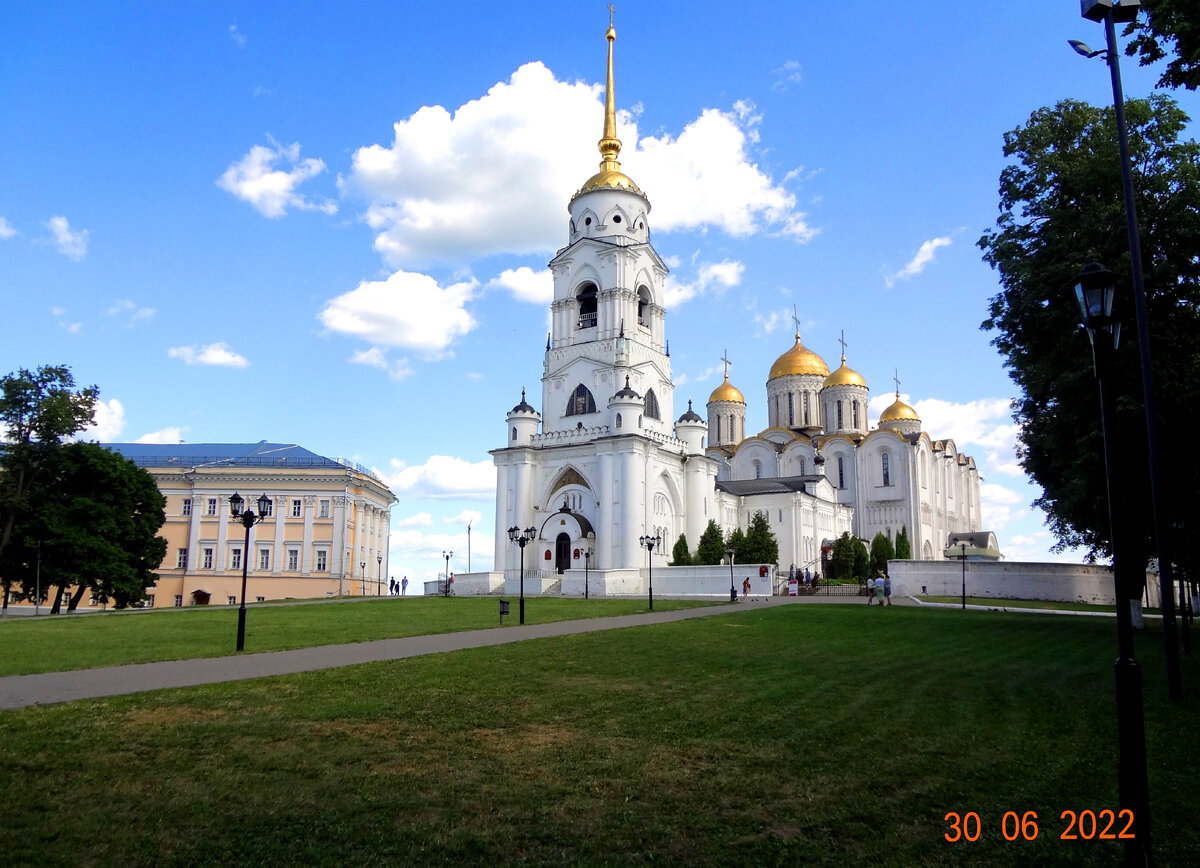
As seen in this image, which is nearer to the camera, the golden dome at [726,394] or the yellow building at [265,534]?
the yellow building at [265,534]

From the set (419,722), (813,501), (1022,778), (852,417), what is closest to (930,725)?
(1022,778)

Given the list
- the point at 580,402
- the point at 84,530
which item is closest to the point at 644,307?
the point at 580,402

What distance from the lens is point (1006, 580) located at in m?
47.3

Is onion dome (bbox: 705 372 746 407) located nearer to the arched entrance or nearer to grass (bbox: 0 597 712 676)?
the arched entrance

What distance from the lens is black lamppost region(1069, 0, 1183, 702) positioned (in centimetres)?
1222

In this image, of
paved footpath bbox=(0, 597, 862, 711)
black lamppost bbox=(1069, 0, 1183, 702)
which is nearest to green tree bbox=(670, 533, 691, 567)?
paved footpath bbox=(0, 597, 862, 711)

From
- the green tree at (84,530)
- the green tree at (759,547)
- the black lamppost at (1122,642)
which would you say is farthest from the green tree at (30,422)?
the black lamppost at (1122,642)

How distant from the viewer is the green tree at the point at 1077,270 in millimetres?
18328

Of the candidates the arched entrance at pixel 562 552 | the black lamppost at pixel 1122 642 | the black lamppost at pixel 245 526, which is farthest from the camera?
the arched entrance at pixel 562 552

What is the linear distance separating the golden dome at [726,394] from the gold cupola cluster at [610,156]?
29246mm

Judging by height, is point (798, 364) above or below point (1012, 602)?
above

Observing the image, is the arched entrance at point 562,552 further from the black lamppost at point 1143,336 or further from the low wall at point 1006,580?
the black lamppost at point 1143,336

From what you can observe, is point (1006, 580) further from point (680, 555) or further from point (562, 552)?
point (562, 552)

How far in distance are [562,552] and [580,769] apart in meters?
46.5
